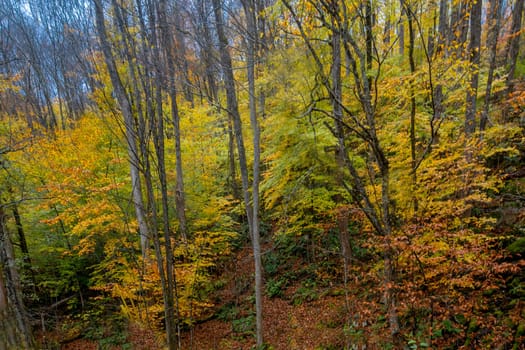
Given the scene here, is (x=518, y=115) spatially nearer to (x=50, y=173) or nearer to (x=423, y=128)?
(x=423, y=128)

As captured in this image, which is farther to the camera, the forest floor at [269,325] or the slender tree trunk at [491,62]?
the forest floor at [269,325]

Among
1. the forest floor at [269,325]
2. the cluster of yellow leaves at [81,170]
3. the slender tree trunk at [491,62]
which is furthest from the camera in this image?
the cluster of yellow leaves at [81,170]

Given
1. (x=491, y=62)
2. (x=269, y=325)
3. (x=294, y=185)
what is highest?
(x=491, y=62)

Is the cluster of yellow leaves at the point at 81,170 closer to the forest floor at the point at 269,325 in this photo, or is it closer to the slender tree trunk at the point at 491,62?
the forest floor at the point at 269,325

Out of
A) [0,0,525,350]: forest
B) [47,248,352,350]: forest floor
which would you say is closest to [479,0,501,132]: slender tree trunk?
[0,0,525,350]: forest

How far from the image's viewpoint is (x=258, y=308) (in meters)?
6.49

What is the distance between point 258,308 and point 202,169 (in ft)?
19.6

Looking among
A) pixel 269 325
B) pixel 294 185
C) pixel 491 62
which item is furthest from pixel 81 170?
pixel 491 62

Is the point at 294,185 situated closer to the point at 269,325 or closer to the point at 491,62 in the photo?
the point at 269,325

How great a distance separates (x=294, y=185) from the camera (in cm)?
734

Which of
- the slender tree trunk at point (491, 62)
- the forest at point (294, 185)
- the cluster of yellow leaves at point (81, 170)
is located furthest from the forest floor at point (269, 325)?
the slender tree trunk at point (491, 62)

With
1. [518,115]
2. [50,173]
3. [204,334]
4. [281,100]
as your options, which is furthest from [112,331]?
[518,115]

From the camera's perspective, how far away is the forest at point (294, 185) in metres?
4.31

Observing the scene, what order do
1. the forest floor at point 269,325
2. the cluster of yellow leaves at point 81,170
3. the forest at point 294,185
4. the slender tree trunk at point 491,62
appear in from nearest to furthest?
the forest at point 294,185 < the slender tree trunk at point 491,62 < the forest floor at point 269,325 < the cluster of yellow leaves at point 81,170
